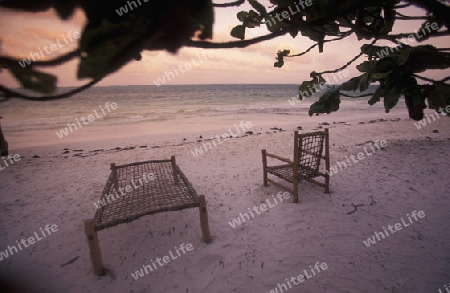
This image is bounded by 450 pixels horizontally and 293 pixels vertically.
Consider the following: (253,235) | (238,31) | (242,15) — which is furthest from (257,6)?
(253,235)

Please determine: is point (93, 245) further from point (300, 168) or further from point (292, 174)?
point (300, 168)

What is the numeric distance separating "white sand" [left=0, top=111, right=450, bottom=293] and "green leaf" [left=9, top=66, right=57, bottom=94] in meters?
2.92

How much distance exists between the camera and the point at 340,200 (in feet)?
15.2

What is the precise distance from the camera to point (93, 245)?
2.96 meters

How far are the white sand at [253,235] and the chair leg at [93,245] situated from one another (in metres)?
0.13

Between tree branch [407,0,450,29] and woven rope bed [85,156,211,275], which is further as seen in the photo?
woven rope bed [85,156,211,275]

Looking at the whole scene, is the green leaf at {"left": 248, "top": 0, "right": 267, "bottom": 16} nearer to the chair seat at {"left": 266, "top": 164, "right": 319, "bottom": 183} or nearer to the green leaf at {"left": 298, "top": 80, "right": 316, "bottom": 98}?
the green leaf at {"left": 298, "top": 80, "right": 316, "bottom": 98}

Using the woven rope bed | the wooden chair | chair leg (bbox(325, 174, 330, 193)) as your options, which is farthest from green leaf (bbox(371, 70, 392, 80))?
chair leg (bbox(325, 174, 330, 193))

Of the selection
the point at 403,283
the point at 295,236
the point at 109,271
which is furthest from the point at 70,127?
the point at 403,283

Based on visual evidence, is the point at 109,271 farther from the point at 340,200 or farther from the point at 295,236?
the point at 340,200

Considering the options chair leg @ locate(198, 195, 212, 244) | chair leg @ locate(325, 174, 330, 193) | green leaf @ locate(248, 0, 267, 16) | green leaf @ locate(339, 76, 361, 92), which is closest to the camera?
green leaf @ locate(248, 0, 267, 16)

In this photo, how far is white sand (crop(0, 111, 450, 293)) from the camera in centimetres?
295

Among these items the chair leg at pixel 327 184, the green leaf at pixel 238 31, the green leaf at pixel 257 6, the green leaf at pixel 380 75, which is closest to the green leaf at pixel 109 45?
the green leaf at pixel 257 6

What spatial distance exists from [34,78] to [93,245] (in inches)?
119
